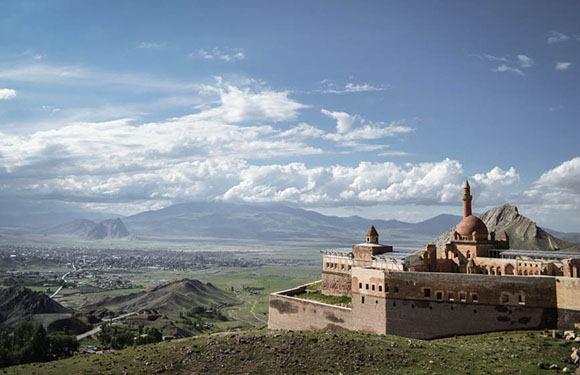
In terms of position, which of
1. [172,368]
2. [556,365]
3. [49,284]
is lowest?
[49,284]

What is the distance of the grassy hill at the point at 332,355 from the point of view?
29859mm

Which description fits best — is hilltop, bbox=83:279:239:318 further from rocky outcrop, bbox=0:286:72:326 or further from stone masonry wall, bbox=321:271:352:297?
stone masonry wall, bbox=321:271:352:297

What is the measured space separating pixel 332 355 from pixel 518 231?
88.9 m

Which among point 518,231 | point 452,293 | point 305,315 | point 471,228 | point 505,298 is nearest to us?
point 505,298

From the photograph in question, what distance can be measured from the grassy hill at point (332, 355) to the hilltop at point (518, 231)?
64019 mm

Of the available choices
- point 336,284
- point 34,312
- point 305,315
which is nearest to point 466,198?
point 336,284

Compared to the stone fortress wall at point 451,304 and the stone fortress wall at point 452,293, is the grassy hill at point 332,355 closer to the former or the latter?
the stone fortress wall at point 451,304

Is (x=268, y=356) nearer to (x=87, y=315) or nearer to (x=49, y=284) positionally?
(x=87, y=315)

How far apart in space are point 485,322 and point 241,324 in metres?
63.4

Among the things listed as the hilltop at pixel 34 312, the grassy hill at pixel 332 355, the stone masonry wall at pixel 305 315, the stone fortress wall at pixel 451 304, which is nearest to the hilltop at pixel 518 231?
the stone masonry wall at pixel 305 315

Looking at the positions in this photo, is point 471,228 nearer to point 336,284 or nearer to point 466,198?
point 466,198

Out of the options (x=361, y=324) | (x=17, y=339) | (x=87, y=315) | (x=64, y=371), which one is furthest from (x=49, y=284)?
(x=361, y=324)

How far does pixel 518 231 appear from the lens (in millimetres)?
108000

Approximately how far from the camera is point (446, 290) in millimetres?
37625
